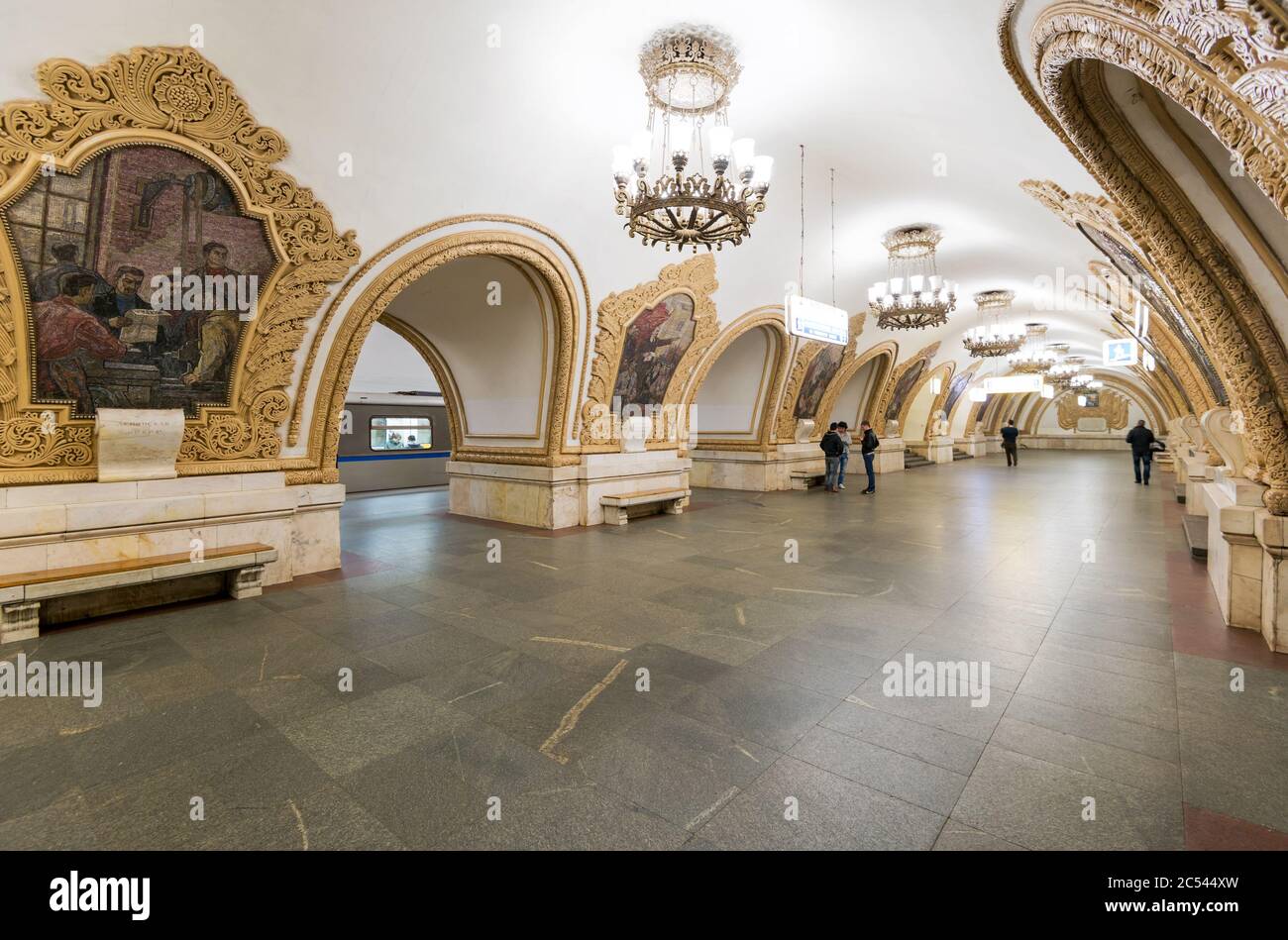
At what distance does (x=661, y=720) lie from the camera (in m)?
2.78

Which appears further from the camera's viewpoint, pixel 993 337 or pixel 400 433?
pixel 993 337

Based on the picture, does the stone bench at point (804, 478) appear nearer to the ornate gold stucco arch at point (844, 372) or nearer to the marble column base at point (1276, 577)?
the ornate gold stucco arch at point (844, 372)

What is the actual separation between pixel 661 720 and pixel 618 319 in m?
6.50

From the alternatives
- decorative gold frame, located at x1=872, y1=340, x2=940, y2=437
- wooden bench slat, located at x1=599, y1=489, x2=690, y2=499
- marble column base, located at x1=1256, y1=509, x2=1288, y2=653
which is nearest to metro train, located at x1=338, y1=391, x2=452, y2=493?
wooden bench slat, located at x1=599, y1=489, x2=690, y2=499

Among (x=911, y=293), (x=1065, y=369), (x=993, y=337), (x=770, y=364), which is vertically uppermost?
(x=1065, y=369)

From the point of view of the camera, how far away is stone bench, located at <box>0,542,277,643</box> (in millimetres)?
3906

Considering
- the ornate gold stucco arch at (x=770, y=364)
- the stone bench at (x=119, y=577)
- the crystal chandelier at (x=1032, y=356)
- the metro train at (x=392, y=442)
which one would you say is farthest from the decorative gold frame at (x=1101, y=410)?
the stone bench at (x=119, y=577)

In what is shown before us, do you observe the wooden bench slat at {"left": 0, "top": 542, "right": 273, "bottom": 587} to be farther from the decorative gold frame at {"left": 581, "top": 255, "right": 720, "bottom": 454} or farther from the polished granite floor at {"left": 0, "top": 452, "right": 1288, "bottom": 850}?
the decorative gold frame at {"left": 581, "top": 255, "right": 720, "bottom": 454}

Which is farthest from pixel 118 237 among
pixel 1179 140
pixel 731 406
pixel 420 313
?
pixel 731 406

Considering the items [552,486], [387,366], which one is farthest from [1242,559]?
[387,366]

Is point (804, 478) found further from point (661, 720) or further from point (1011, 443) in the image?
point (1011, 443)

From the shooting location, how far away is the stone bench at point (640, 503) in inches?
343

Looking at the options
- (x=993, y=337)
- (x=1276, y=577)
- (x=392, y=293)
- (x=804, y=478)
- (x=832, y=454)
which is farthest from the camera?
(x=993, y=337)

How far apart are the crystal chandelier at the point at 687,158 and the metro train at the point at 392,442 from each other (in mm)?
8261
